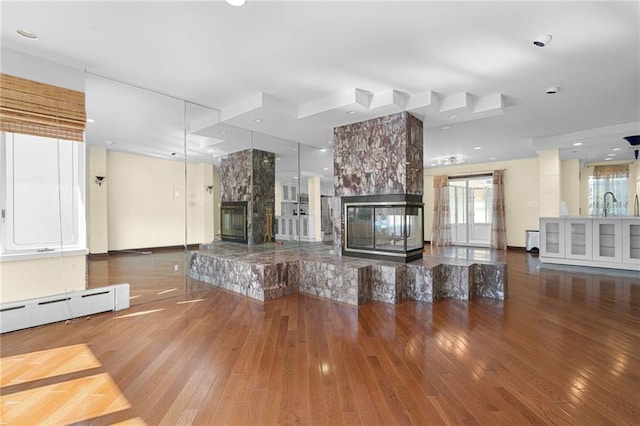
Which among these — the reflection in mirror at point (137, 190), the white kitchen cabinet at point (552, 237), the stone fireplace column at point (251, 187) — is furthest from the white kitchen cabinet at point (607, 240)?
the reflection in mirror at point (137, 190)

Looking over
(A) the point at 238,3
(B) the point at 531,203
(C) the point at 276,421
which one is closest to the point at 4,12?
(A) the point at 238,3

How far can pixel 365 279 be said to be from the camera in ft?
14.3

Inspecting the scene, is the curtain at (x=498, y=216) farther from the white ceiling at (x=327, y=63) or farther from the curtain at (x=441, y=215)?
the white ceiling at (x=327, y=63)

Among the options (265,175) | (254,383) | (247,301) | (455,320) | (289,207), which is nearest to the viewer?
(254,383)

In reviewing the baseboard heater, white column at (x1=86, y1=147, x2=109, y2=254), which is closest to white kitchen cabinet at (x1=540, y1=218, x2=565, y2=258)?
the baseboard heater

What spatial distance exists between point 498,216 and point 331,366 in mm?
9004

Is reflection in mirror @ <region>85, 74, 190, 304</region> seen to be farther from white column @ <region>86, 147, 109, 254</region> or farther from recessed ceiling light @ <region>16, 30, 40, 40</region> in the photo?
recessed ceiling light @ <region>16, 30, 40, 40</region>

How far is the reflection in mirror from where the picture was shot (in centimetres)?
443

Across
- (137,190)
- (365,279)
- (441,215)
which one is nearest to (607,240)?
(441,215)

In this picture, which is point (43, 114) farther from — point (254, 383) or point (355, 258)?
point (355, 258)

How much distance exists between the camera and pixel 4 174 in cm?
335

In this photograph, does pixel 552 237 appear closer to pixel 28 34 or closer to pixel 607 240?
pixel 607 240

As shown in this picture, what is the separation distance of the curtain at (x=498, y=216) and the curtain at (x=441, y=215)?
4.33 ft

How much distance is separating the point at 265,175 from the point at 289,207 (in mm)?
928
